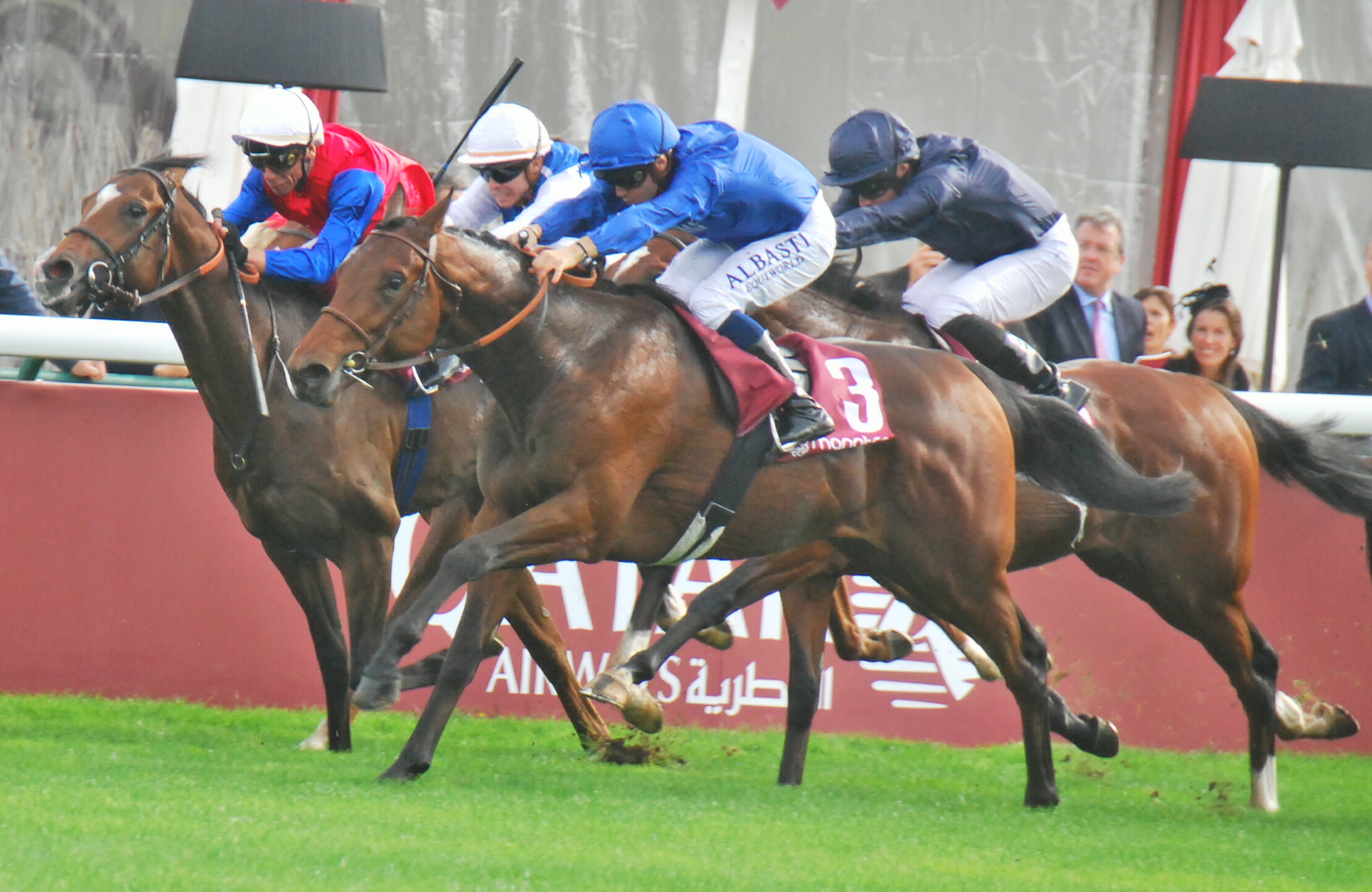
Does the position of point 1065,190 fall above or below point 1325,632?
above

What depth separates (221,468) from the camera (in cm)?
575

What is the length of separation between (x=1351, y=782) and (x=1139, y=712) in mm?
815

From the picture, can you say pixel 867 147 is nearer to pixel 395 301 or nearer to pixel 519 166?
pixel 519 166

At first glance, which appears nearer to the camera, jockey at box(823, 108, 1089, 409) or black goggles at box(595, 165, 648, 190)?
black goggles at box(595, 165, 648, 190)

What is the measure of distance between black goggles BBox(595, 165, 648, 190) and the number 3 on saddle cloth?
38 cm

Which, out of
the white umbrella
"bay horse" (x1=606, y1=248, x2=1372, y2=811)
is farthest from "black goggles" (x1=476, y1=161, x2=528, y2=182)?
the white umbrella

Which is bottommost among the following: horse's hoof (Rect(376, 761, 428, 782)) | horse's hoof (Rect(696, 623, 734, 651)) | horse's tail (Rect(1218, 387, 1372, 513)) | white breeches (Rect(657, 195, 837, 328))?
horse's hoof (Rect(696, 623, 734, 651))

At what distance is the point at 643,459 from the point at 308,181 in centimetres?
167

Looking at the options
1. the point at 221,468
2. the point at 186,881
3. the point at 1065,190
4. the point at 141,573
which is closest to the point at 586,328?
the point at 221,468

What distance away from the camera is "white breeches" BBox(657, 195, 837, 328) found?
538 cm

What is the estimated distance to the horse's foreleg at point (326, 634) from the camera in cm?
587

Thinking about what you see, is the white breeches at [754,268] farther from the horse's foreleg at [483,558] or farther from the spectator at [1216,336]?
the spectator at [1216,336]

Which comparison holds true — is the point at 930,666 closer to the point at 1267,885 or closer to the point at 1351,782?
the point at 1351,782

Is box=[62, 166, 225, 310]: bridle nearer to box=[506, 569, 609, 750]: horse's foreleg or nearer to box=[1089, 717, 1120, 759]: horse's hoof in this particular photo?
box=[506, 569, 609, 750]: horse's foreleg
